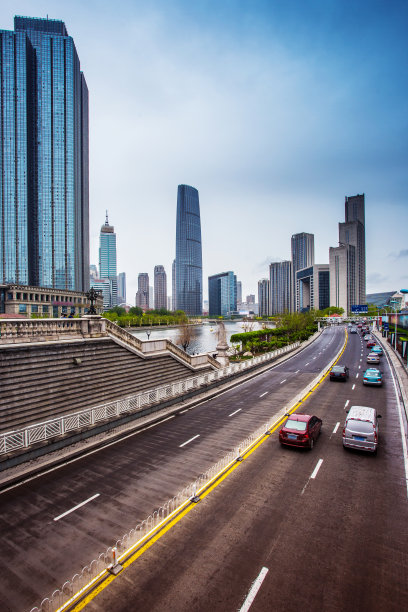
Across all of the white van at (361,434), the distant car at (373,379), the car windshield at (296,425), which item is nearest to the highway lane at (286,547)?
the white van at (361,434)

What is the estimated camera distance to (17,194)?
12975 centimetres

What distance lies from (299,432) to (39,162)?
158 m

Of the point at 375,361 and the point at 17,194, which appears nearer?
the point at 375,361

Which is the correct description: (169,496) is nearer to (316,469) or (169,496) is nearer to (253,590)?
(253,590)

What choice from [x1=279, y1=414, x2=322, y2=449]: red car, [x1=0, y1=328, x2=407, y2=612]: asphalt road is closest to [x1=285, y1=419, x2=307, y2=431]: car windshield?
[x1=279, y1=414, x2=322, y2=449]: red car

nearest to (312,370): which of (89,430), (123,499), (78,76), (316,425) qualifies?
(316,425)

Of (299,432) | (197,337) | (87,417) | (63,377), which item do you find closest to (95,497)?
(87,417)

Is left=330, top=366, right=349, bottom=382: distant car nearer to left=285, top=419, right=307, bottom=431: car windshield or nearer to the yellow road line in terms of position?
the yellow road line

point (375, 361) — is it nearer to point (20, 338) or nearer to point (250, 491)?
point (250, 491)

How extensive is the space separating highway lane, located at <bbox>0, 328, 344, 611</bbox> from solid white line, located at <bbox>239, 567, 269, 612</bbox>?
3.66m

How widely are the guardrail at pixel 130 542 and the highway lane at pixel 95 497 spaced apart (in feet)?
0.99

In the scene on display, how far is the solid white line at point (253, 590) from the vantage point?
618cm

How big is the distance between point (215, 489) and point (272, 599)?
14.0 ft

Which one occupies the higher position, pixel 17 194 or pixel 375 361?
pixel 17 194
